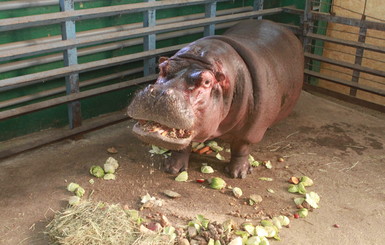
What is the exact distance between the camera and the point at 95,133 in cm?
546

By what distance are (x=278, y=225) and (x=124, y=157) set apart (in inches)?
68.0

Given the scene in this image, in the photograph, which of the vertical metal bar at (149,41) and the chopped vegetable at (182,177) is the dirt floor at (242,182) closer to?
the chopped vegetable at (182,177)

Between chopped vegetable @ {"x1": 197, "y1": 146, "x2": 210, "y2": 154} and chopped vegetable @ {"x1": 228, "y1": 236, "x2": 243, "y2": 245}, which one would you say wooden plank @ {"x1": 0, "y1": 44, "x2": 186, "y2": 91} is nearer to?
chopped vegetable @ {"x1": 197, "y1": 146, "x2": 210, "y2": 154}

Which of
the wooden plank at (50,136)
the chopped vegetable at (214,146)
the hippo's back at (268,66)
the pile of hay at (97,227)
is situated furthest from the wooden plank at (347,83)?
the pile of hay at (97,227)

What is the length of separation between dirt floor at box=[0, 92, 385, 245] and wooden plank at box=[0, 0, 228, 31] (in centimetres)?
123

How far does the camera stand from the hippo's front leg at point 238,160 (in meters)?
4.62

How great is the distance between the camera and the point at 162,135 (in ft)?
12.3

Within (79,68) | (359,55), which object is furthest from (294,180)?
(359,55)

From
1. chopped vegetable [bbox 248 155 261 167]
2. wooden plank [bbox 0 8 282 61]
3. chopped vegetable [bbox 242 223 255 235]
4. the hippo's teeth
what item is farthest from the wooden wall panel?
the hippo's teeth

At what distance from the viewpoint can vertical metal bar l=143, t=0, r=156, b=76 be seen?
5.46m

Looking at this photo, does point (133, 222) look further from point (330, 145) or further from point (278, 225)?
point (330, 145)

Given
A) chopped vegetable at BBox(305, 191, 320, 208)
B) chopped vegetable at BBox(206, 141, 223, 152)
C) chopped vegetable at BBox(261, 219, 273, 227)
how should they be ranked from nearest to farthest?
chopped vegetable at BBox(261, 219, 273, 227), chopped vegetable at BBox(305, 191, 320, 208), chopped vegetable at BBox(206, 141, 223, 152)

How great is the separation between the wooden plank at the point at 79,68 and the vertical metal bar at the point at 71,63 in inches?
3.3

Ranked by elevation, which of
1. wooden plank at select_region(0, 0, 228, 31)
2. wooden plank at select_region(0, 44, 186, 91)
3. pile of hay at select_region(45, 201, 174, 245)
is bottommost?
pile of hay at select_region(45, 201, 174, 245)
